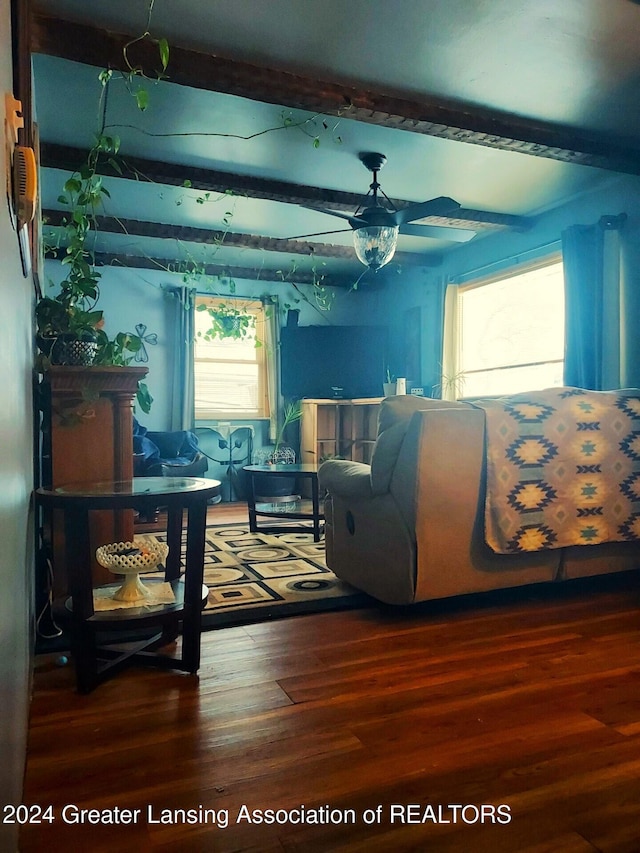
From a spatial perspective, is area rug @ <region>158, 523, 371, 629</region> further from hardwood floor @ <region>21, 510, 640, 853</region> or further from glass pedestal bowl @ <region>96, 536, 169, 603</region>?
glass pedestal bowl @ <region>96, 536, 169, 603</region>

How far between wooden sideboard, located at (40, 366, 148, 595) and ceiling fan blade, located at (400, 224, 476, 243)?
7.95ft

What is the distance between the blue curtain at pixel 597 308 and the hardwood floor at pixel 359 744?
8.59 feet

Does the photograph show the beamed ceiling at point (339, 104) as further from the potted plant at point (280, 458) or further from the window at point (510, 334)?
the potted plant at point (280, 458)

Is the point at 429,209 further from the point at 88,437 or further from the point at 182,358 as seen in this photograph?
the point at 182,358

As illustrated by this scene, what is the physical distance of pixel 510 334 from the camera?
5.66 m

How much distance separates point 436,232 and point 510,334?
5.43 feet

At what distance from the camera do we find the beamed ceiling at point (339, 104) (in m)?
2.73

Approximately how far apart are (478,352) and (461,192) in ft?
5.38

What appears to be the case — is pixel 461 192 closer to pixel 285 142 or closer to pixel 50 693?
pixel 285 142

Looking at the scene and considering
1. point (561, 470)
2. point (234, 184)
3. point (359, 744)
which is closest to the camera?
point (359, 744)

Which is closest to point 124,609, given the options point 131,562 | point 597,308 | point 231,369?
point 131,562

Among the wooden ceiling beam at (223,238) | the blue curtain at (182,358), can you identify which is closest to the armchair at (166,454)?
the blue curtain at (182,358)

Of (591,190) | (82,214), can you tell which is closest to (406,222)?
(591,190)

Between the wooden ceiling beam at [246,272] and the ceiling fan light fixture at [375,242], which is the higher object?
the wooden ceiling beam at [246,272]
